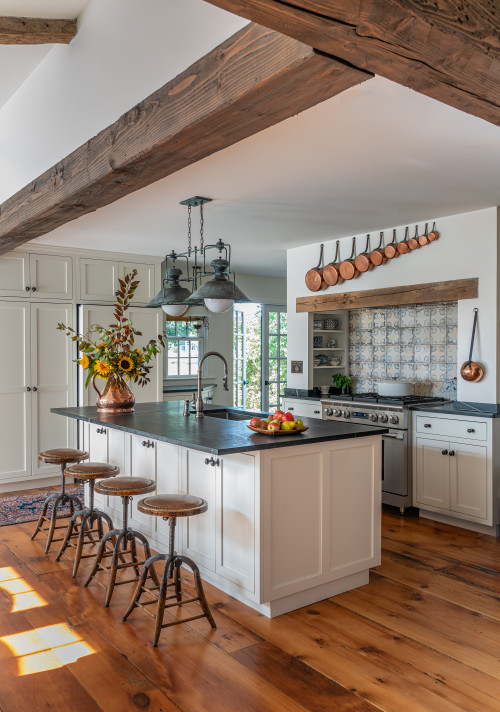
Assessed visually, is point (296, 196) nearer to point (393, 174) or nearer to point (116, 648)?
point (393, 174)

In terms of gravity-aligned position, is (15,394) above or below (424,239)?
below

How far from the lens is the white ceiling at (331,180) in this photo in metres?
2.72

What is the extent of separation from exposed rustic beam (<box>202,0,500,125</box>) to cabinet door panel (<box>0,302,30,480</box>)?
485 cm

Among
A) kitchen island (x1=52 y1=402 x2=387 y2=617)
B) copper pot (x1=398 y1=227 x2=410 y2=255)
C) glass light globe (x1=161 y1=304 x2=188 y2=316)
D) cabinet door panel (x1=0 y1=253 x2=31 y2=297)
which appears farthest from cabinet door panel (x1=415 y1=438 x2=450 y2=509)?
cabinet door panel (x1=0 y1=253 x2=31 y2=297)

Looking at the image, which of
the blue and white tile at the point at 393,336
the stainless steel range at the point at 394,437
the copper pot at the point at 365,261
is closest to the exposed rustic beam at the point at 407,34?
the stainless steel range at the point at 394,437

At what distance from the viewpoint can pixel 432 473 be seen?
4625 millimetres

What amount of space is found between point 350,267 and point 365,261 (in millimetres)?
191

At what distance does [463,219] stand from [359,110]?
7.48 ft

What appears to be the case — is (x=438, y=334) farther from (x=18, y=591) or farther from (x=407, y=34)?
(x=407, y=34)

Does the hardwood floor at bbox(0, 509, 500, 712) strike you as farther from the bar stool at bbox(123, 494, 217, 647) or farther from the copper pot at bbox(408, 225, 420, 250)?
the copper pot at bbox(408, 225, 420, 250)

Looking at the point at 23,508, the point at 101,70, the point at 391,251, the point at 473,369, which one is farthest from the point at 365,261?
the point at 23,508

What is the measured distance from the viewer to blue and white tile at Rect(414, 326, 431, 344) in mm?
5395

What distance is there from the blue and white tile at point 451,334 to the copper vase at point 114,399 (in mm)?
2863

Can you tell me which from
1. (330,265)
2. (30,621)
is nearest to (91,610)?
(30,621)
